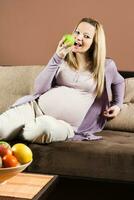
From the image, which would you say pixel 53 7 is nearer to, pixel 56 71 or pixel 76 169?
pixel 56 71

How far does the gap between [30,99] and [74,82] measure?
0.29 meters

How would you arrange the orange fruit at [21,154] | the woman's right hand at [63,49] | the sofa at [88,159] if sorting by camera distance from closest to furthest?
1. the orange fruit at [21,154]
2. the sofa at [88,159]
3. the woman's right hand at [63,49]

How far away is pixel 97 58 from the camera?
273cm

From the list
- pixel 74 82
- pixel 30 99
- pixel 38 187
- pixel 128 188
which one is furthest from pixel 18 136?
pixel 38 187

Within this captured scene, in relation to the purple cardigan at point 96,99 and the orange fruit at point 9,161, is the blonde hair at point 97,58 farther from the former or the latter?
the orange fruit at point 9,161

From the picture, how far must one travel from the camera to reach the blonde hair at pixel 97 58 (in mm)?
2703

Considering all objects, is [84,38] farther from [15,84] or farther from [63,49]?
[15,84]

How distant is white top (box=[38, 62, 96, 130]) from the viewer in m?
2.68

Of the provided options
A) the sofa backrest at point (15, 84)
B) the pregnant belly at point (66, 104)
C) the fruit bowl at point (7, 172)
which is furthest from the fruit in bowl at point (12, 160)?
the sofa backrest at point (15, 84)

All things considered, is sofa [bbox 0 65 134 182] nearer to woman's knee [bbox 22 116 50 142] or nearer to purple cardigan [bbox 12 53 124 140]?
woman's knee [bbox 22 116 50 142]

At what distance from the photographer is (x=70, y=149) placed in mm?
2316

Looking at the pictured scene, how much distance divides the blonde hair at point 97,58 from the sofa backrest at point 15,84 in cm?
30

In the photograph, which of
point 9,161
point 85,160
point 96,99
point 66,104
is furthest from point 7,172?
point 96,99

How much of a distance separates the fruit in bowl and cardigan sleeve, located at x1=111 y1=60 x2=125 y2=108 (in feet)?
3.81
